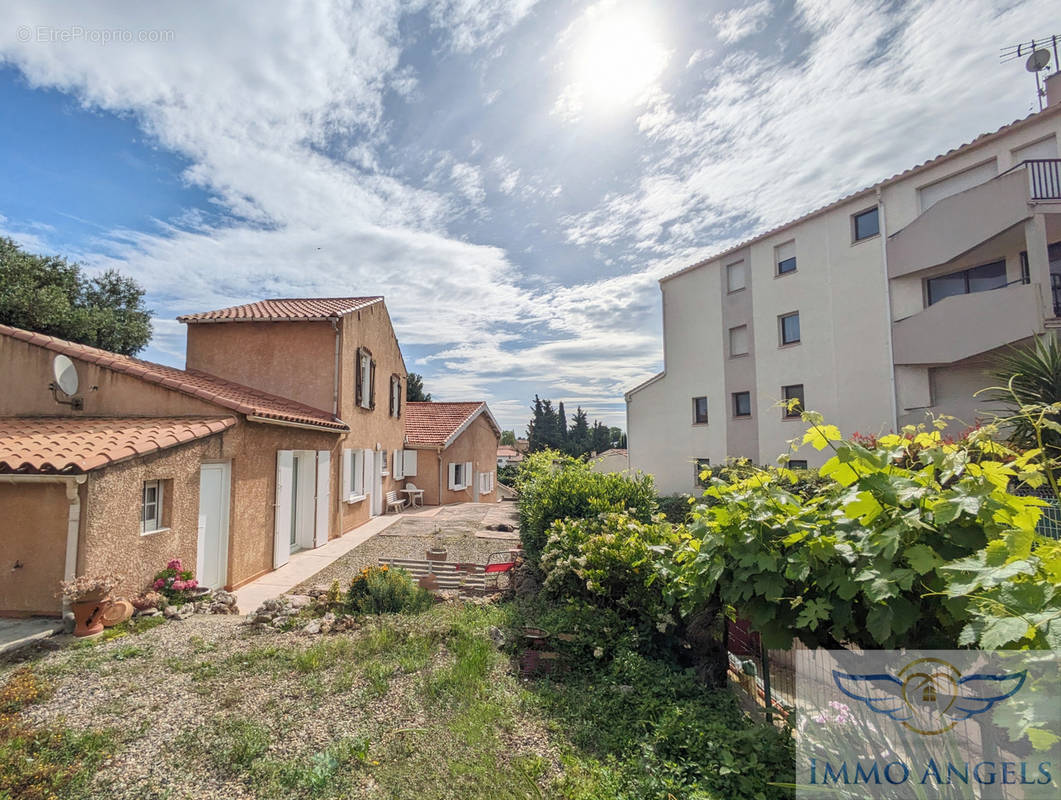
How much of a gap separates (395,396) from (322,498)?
26.5 ft

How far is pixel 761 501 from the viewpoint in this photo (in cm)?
292

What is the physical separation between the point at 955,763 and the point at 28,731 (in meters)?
6.44

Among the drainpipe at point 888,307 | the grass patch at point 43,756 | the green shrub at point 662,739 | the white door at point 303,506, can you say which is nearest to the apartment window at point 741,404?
the drainpipe at point 888,307

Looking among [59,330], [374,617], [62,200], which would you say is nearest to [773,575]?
[374,617]

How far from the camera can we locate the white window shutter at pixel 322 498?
40.3 feet

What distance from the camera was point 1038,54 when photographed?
15.2 m

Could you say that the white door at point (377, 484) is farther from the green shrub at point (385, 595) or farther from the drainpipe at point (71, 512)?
the drainpipe at point (71, 512)

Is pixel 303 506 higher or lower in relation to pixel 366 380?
lower

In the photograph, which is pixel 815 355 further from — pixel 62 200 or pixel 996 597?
pixel 62 200

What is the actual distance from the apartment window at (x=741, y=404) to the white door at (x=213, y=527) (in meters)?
18.9

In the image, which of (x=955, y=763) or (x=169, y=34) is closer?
(x=955, y=763)

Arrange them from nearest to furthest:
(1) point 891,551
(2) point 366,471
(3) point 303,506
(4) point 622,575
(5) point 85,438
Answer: (1) point 891,551
(4) point 622,575
(5) point 85,438
(3) point 303,506
(2) point 366,471

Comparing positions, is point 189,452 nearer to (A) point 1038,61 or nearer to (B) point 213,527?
(B) point 213,527

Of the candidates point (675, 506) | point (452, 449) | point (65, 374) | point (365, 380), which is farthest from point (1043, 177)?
point (65, 374)
